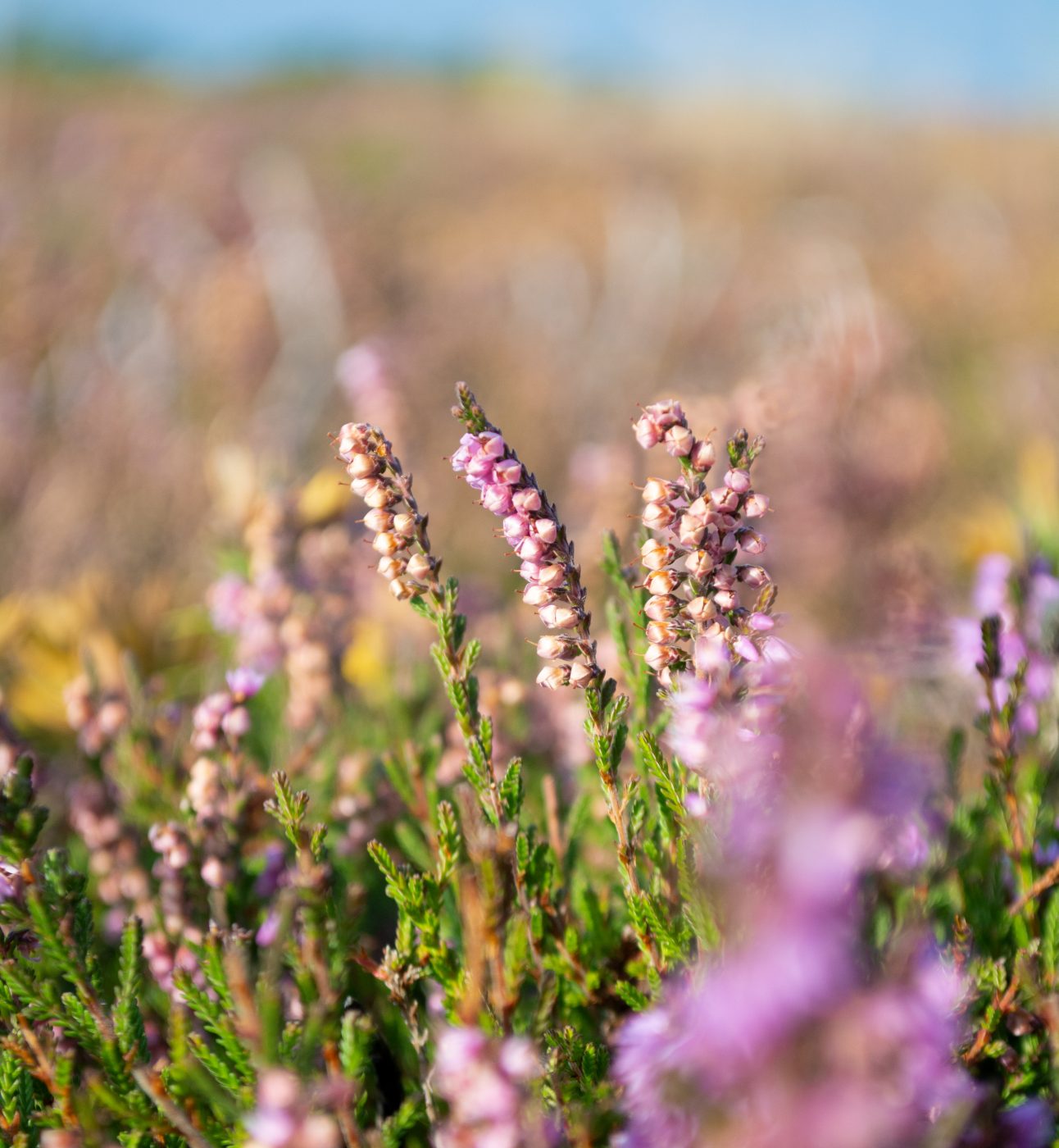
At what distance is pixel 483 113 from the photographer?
2462cm

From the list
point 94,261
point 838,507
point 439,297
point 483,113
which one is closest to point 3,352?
point 94,261

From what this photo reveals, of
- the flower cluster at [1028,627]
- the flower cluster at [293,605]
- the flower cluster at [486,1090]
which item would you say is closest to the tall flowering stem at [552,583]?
Answer: the flower cluster at [486,1090]

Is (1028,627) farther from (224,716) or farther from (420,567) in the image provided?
(224,716)

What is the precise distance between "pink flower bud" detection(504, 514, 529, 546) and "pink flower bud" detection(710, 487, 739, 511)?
6.7 inches

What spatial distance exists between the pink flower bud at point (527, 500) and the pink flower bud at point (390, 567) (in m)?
0.14

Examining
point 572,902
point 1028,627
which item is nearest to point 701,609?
point 572,902

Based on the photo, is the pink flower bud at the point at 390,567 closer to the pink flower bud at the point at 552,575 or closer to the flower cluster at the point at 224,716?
the pink flower bud at the point at 552,575

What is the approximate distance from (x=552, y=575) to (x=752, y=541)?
190mm

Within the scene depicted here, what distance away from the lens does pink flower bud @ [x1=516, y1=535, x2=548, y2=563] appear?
0.89 m

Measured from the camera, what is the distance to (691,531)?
890 mm

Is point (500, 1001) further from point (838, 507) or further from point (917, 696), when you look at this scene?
point (838, 507)

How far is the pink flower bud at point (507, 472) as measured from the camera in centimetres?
88

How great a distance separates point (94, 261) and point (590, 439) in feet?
16.5

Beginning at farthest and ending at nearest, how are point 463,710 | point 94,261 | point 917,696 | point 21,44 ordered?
point 21,44 → point 94,261 → point 917,696 → point 463,710
